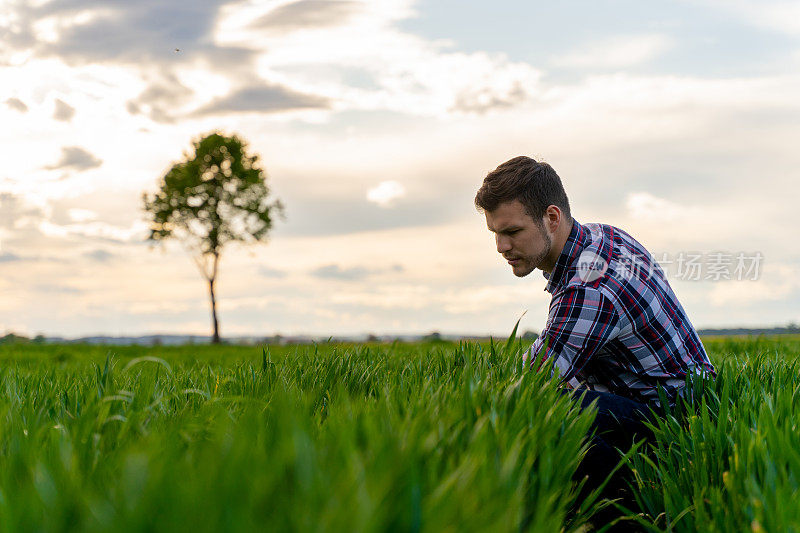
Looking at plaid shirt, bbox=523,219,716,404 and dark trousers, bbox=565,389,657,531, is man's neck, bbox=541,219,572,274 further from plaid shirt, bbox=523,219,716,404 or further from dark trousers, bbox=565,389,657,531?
dark trousers, bbox=565,389,657,531

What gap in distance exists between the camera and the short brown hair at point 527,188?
165 inches

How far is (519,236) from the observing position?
13.8 feet

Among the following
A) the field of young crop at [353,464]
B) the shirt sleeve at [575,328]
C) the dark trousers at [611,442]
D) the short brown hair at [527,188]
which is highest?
the short brown hair at [527,188]

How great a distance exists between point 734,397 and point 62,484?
387 centimetres

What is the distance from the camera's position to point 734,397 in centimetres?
406

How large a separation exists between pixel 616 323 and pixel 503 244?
0.88m

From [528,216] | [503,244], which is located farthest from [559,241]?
[503,244]

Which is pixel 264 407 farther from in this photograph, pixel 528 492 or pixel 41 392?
pixel 41 392

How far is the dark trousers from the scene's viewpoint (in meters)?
3.49

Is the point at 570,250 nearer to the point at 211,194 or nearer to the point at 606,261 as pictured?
the point at 606,261

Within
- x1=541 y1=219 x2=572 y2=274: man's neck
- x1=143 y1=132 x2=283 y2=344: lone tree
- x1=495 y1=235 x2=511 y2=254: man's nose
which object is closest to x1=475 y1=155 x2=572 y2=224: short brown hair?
x1=541 y1=219 x2=572 y2=274: man's neck

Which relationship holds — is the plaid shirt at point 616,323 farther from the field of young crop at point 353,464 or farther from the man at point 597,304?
the field of young crop at point 353,464

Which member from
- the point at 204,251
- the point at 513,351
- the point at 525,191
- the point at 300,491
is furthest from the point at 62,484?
the point at 204,251

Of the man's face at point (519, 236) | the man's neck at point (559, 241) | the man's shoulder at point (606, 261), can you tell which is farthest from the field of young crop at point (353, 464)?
the man's neck at point (559, 241)
